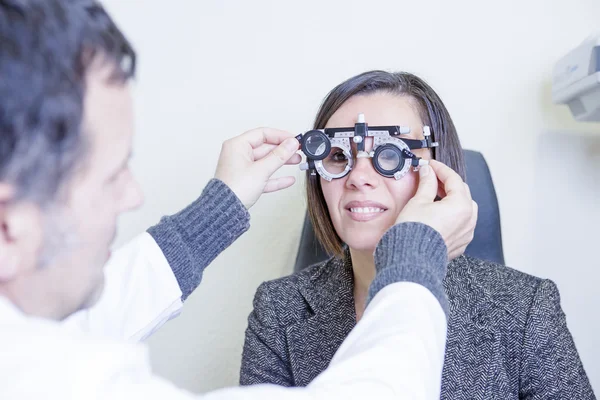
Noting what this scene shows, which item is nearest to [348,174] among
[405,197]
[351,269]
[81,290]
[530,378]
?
[405,197]

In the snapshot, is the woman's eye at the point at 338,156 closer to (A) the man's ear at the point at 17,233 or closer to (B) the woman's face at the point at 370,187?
(B) the woman's face at the point at 370,187

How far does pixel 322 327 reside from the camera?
1.54 metres

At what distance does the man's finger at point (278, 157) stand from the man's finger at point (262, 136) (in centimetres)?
Result: 5

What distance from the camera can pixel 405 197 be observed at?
54.7 inches

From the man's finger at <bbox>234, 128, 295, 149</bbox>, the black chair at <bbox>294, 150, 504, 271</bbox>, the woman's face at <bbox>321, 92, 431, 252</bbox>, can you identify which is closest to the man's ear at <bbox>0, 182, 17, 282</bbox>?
the man's finger at <bbox>234, 128, 295, 149</bbox>

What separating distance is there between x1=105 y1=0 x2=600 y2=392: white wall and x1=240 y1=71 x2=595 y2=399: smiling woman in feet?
1.67

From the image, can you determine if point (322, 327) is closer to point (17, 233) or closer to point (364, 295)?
point (364, 295)

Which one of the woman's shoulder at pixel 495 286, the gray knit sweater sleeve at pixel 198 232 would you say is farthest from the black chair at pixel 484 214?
Answer: the gray knit sweater sleeve at pixel 198 232

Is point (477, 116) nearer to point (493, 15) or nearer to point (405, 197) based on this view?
point (493, 15)

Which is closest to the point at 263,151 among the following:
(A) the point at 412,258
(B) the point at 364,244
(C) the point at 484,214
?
(B) the point at 364,244

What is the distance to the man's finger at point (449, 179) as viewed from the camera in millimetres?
1128

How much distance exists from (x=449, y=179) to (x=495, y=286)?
0.43m

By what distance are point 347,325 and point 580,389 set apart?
53 cm

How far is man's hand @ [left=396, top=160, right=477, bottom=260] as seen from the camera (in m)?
1.02
